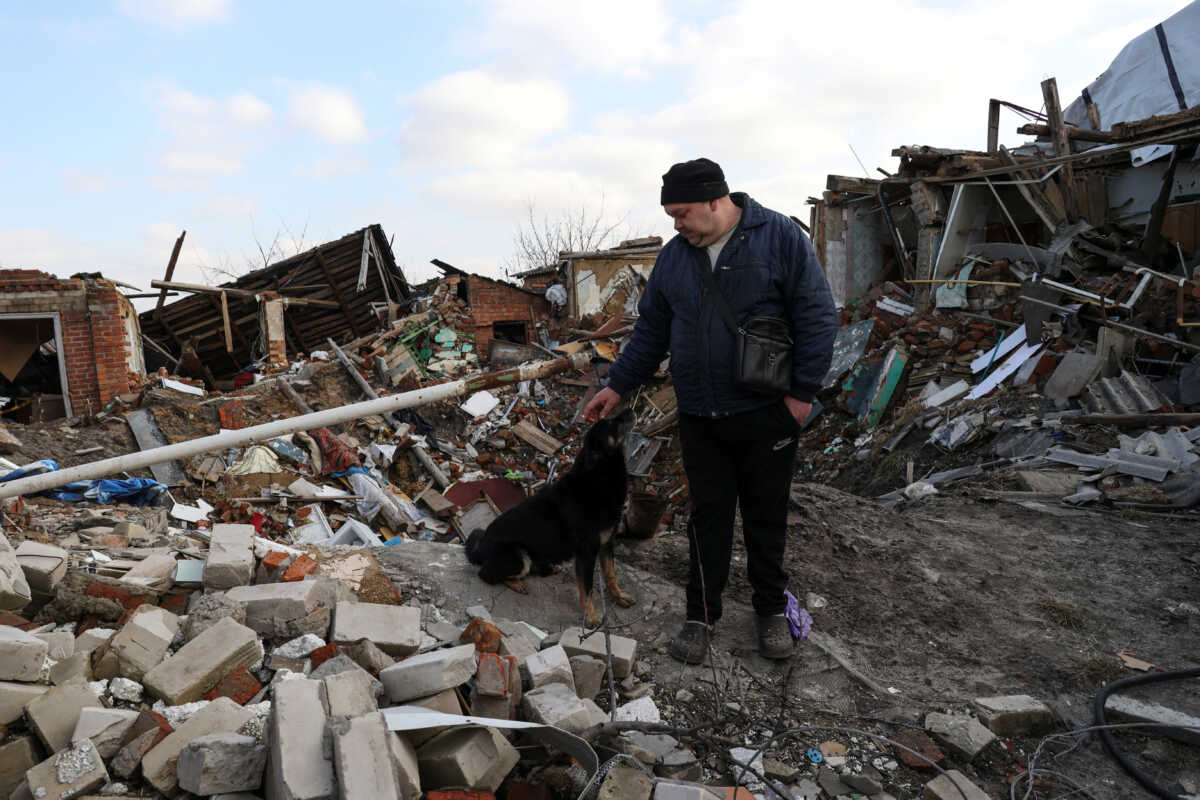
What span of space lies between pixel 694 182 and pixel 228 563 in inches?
104

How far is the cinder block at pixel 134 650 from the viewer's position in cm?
264

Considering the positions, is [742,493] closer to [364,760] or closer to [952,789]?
[952,789]

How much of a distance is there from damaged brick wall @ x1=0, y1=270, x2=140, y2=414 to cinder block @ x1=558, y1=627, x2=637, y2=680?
1194 cm

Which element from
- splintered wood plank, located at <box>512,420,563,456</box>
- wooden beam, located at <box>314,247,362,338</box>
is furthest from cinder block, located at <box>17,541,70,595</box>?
wooden beam, located at <box>314,247,362,338</box>

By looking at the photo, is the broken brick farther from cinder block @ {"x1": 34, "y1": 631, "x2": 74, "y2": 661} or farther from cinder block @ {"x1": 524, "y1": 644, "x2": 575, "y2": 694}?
cinder block @ {"x1": 34, "y1": 631, "x2": 74, "y2": 661}

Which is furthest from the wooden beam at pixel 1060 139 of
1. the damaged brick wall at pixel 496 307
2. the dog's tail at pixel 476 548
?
the damaged brick wall at pixel 496 307

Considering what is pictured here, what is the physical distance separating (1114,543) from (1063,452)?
226 centimetres

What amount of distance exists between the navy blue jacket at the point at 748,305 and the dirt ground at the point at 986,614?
1240mm

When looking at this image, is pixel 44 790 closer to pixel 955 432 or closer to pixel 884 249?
pixel 955 432

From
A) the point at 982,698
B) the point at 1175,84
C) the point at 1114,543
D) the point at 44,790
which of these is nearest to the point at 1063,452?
the point at 1114,543

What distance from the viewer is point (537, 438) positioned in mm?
12570

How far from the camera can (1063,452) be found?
6672mm

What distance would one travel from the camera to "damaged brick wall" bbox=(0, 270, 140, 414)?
37.9ft

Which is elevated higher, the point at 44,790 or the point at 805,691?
the point at 44,790
